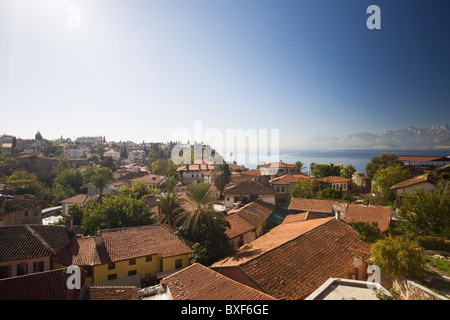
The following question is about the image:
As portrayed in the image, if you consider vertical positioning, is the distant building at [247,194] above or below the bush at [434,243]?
below

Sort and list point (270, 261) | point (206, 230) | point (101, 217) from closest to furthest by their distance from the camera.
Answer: point (270, 261) < point (206, 230) < point (101, 217)

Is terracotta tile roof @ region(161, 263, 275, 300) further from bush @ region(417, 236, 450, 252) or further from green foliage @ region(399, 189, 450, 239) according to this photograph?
green foliage @ region(399, 189, 450, 239)

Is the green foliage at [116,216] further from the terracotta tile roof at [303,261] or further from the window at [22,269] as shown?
the terracotta tile roof at [303,261]

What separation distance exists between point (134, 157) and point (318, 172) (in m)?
94.0

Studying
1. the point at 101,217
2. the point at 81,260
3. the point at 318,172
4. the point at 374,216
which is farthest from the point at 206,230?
the point at 318,172

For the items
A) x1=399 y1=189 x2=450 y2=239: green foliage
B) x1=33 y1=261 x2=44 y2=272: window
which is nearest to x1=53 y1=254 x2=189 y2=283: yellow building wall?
x1=33 y1=261 x2=44 y2=272: window

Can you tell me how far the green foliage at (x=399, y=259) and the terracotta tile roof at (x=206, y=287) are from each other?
17.4 ft

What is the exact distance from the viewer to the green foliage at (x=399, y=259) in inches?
397

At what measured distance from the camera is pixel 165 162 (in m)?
75.9

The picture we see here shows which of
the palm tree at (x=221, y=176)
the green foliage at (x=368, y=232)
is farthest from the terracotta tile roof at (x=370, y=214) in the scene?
the palm tree at (x=221, y=176)

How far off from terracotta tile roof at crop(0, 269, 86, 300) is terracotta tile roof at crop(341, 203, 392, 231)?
2225 centimetres

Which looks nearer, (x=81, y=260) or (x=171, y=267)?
(x=81, y=260)
